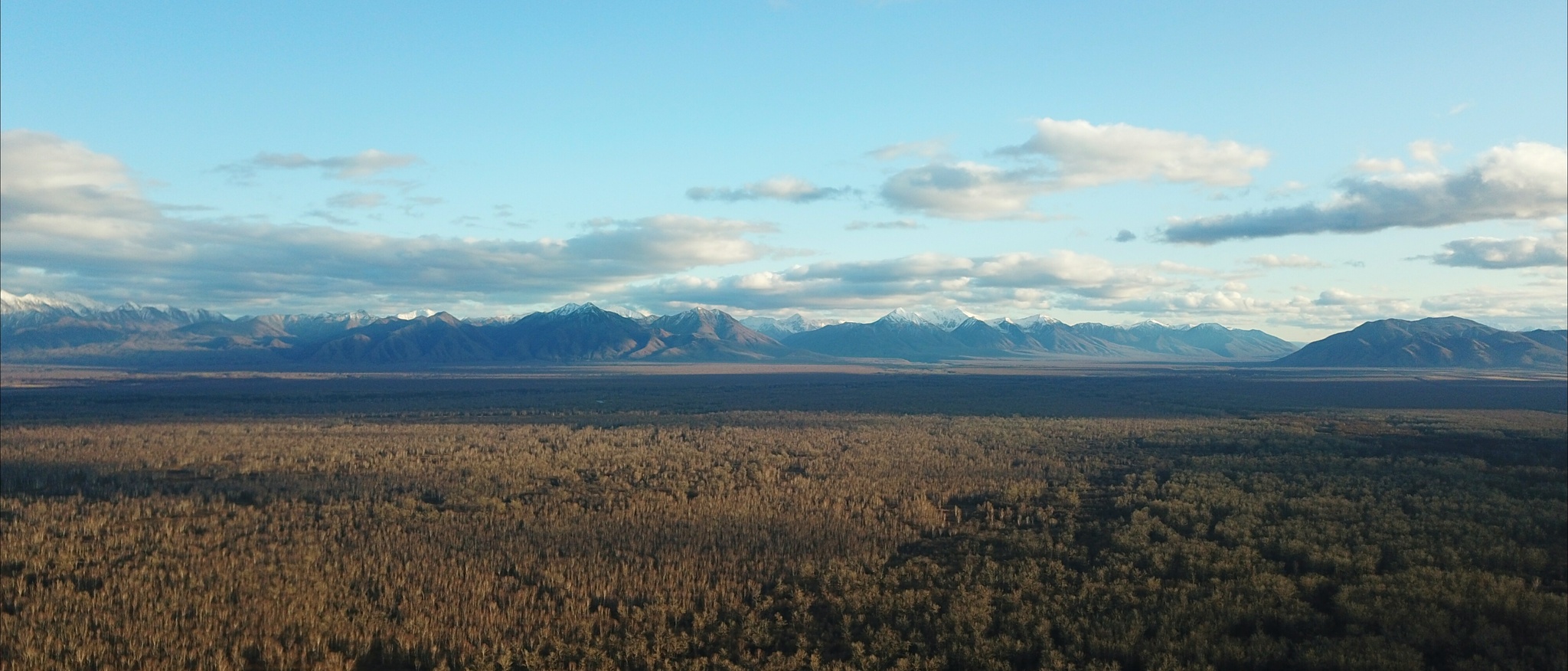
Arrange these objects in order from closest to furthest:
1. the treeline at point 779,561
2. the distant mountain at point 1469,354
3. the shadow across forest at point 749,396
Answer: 1. the treeline at point 779,561
2. the shadow across forest at point 749,396
3. the distant mountain at point 1469,354

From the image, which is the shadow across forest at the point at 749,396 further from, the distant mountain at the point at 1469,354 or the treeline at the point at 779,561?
the distant mountain at the point at 1469,354

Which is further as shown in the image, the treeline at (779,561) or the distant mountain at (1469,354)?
the distant mountain at (1469,354)

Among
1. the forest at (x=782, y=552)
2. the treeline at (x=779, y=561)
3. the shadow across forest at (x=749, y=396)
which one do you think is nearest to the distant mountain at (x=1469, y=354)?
the shadow across forest at (x=749, y=396)

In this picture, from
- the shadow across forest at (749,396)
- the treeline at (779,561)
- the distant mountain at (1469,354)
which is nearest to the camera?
the treeline at (779,561)

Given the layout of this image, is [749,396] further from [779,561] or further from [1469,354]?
Result: [1469,354]

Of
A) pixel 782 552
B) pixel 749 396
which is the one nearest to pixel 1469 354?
pixel 749 396

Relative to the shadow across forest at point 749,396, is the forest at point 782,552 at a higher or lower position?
lower

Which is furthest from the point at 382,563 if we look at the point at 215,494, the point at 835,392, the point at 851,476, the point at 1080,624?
the point at 835,392
